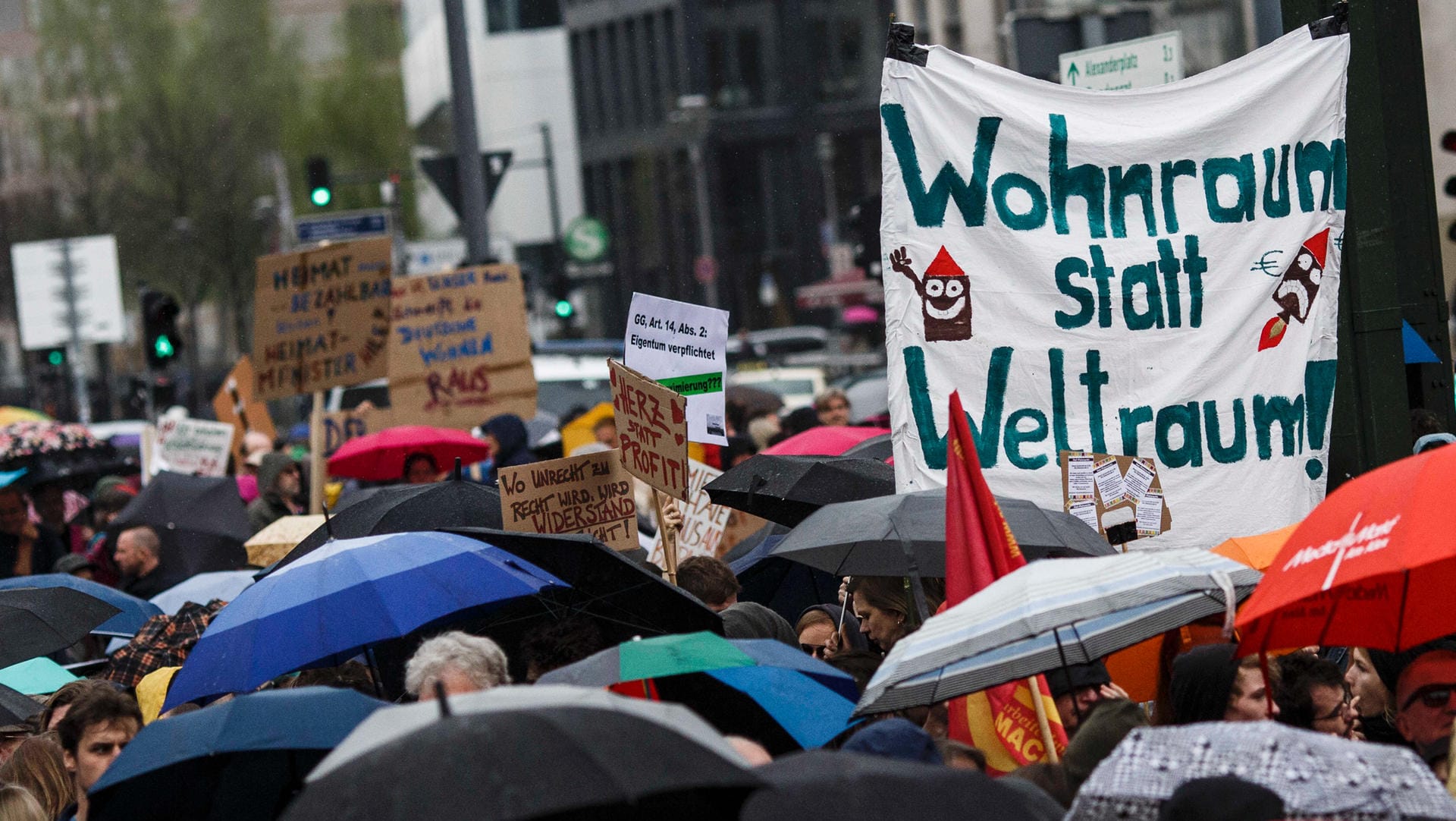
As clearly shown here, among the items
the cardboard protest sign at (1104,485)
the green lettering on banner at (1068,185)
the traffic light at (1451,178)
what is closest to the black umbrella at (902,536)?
the cardboard protest sign at (1104,485)

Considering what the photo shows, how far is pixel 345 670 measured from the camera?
6719 mm

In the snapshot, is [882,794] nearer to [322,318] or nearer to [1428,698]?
[1428,698]

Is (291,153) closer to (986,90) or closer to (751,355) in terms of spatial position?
(751,355)

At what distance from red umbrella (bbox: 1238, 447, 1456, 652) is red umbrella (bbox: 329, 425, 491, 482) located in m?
8.61

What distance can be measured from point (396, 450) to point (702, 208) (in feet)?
147

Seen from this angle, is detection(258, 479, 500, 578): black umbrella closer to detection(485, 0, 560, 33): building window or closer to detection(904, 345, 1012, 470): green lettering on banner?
detection(904, 345, 1012, 470): green lettering on banner

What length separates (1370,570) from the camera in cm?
413

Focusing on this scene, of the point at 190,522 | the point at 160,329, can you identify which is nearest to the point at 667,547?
the point at 190,522

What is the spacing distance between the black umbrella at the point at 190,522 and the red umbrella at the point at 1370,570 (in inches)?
305

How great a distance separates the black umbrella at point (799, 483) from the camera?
7.79 meters

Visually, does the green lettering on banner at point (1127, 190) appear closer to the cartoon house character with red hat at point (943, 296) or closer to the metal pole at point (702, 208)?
the cartoon house character with red hat at point (943, 296)

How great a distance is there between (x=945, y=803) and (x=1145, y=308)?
3592mm

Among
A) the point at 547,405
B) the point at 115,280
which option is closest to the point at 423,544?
the point at 547,405

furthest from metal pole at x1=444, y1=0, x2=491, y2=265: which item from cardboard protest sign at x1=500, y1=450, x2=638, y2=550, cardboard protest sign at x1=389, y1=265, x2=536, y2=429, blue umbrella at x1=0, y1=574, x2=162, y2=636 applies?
cardboard protest sign at x1=500, y1=450, x2=638, y2=550
